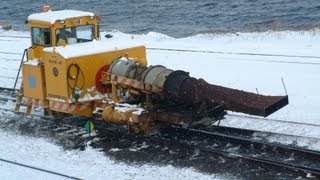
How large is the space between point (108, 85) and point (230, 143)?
10.2 ft

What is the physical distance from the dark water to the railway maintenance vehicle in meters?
19.7

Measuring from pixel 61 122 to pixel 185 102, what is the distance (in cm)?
413

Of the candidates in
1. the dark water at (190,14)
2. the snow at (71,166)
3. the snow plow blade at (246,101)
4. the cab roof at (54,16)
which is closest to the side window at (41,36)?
the cab roof at (54,16)

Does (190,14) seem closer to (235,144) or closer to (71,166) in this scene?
(235,144)

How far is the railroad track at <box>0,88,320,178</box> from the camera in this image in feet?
38.1

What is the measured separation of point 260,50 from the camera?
25203 millimetres

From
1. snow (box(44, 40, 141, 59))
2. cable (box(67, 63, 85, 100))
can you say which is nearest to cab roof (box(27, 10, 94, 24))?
snow (box(44, 40, 141, 59))

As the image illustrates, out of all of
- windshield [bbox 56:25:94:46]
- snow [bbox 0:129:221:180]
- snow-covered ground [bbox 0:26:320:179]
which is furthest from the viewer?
windshield [bbox 56:25:94:46]

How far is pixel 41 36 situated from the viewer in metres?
Result: 14.8

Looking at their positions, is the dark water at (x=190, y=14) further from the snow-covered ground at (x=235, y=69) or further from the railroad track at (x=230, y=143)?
the railroad track at (x=230, y=143)

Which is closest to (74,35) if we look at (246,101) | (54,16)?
(54,16)

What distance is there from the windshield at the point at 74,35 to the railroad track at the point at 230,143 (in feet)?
6.84

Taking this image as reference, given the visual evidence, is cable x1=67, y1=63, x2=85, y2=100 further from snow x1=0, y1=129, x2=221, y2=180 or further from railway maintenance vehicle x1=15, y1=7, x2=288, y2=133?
snow x1=0, y1=129, x2=221, y2=180

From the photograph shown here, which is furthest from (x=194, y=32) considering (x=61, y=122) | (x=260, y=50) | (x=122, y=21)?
(x=61, y=122)
